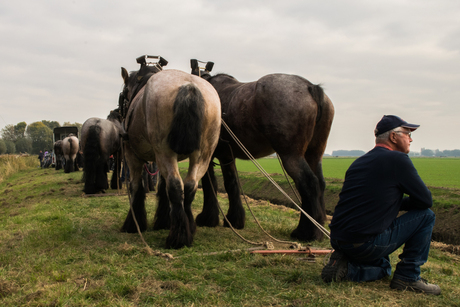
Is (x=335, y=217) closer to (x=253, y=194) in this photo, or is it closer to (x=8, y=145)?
(x=253, y=194)

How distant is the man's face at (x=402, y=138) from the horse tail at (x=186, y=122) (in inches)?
78.5

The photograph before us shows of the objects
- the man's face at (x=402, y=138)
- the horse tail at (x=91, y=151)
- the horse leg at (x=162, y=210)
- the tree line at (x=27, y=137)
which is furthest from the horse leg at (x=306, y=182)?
the tree line at (x=27, y=137)

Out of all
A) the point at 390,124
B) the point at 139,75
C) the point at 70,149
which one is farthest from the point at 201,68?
the point at 70,149

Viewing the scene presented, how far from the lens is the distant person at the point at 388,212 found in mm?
2801

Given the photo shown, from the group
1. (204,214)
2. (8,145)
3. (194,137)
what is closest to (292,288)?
(194,137)

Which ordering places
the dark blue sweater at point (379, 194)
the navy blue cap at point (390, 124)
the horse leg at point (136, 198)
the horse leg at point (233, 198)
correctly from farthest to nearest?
the horse leg at point (233, 198) < the horse leg at point (136, 198) < the navy blue cap at point (390, 124) < the dark blue sweater at point (379, 194)

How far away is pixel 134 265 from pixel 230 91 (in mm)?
3179

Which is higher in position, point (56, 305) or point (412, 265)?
point (412, 265)

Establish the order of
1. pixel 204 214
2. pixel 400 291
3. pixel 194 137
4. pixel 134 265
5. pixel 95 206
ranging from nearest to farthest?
pixel 400 291 → pixel 134 265 → pixel 194 137 → pixel 204 214 → pixel 95 206

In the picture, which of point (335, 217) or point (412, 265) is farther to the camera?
point (335, 217)

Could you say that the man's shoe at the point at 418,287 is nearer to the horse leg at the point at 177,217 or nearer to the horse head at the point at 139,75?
the horse leg at the point at 177,217

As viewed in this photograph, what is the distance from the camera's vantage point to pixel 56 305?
245cm

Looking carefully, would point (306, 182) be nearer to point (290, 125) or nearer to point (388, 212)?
point (290, 125)

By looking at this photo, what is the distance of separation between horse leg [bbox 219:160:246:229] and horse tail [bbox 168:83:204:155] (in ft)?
6.75
